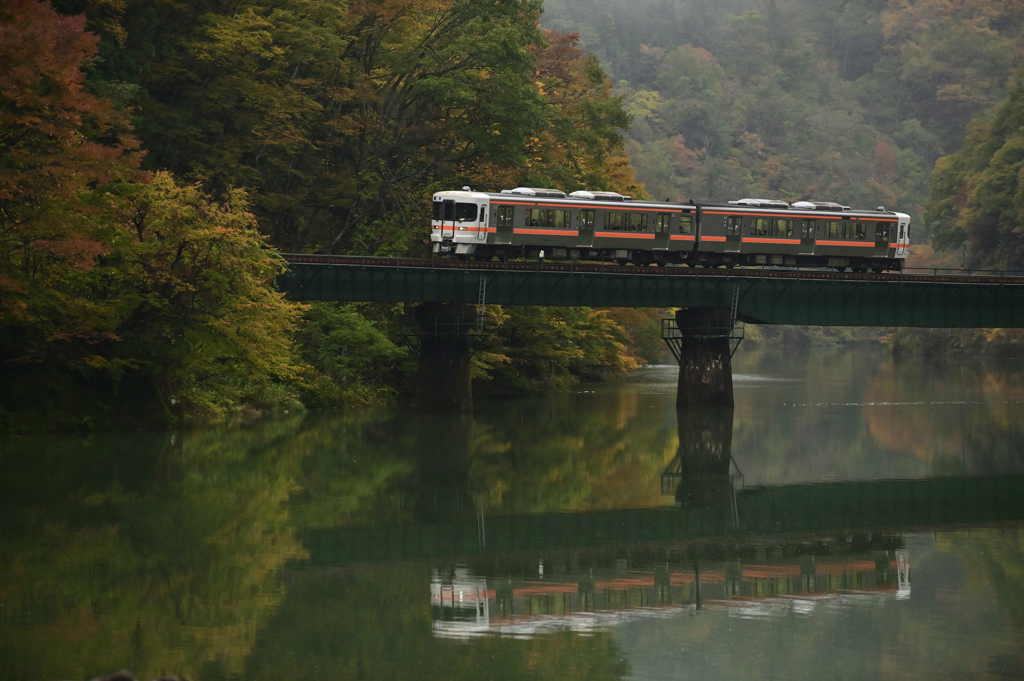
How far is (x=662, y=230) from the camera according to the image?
54.8m

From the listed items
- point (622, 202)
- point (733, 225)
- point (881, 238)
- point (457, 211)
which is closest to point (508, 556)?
point (457, 211)

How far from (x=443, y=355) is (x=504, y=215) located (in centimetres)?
605

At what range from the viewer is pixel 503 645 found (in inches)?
662

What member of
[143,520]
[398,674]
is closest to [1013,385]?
[143,520]

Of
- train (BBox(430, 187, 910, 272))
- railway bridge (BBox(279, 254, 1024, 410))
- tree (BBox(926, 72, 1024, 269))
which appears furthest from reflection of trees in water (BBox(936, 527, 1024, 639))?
tree (BBox(926, 72, 1024, 269))

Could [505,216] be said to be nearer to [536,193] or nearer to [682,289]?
[536,193]

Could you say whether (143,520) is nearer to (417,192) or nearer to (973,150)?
(417,192)

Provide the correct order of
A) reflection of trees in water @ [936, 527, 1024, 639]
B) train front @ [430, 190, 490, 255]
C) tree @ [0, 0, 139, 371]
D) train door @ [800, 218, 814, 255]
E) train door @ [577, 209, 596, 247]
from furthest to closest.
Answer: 1. train door @ [800, 218, 814, 255]
2. train door @ [577, 209, 596, 247]
3. train front @ [430, 190, 490, 255]
4. tree @ [0, 0, 139, 371]
5. reflection of trees in water @ [936, 527, 1024, 639]

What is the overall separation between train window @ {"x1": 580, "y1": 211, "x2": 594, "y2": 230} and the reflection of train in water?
31844mm

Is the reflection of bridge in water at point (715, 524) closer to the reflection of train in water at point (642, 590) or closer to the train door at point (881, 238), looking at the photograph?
the reflection of train in water at point (642, 590)

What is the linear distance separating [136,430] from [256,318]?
477 centimetres

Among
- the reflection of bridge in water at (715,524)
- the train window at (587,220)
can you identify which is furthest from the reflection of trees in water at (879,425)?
the train window at (587,220)

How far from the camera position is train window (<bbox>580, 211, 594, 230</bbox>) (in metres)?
53.7

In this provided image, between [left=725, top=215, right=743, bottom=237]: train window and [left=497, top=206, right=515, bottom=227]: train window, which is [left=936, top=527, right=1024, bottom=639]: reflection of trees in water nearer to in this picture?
[left=497, top=206, right=515, bottom=227]: train window
